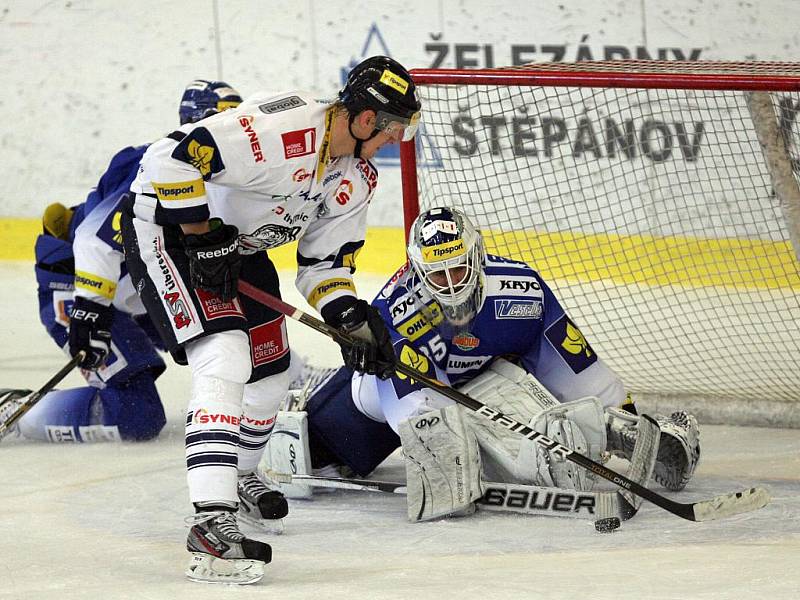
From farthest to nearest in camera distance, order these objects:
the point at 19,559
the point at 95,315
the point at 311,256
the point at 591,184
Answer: the point at 591,184 → the point at 95,315 → the point at 311,256 → the point at 19,559

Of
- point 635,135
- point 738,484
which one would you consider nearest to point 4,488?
point 738,484

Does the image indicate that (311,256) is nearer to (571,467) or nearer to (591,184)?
(571,467)

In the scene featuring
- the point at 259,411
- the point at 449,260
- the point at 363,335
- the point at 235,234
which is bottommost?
the point at 259,411

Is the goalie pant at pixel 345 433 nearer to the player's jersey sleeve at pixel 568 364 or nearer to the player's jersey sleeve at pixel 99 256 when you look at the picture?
the player's jersey sleeve at pixel 568 364

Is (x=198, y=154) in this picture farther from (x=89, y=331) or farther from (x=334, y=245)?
(x=89, y=331)

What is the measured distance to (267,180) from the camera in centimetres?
284

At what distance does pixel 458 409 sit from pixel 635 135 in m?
2.81

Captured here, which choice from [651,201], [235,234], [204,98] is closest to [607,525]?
[235,234]

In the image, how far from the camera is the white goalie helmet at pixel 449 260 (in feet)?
10.6

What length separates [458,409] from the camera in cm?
321

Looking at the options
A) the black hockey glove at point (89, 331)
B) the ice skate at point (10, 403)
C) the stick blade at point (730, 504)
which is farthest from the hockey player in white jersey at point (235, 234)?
the ice skate at point (10, 403)

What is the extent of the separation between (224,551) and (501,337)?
1058 millimetres

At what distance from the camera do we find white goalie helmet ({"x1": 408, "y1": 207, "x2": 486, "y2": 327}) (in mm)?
3225

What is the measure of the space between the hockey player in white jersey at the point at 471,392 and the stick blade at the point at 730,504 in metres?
0.32
